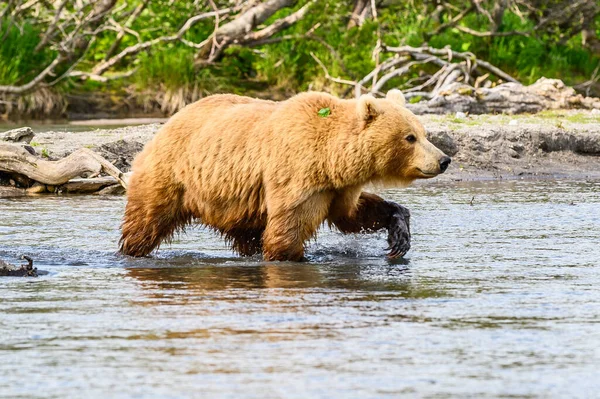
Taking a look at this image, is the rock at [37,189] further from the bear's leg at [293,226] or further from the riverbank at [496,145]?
the bear's leg at [293,226]

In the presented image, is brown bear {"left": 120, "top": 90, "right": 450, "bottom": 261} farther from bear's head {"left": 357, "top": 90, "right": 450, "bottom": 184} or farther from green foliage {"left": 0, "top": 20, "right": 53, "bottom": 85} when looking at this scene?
green foliage {"left": 0, "top": 20, "right": 53, "bottom": 85}

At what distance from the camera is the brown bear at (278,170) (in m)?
7.40

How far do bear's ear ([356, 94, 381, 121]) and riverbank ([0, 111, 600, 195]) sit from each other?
5.97 m

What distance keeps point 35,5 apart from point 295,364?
1830 cm

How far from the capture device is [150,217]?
8.00 metres

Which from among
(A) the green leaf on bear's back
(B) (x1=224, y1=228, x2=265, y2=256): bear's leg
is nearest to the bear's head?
(A) the green leaf on bear's back

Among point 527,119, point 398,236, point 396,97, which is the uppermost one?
point 396,97

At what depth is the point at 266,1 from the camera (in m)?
21.7

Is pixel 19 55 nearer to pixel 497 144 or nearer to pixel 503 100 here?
pixel 503 100

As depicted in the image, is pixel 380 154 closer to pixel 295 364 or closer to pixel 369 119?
pixel 369 119

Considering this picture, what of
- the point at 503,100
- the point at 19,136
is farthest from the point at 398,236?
the point at 503,100

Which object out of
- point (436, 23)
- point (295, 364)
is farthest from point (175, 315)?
point (436, 23)

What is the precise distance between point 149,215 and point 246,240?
0.67 meters

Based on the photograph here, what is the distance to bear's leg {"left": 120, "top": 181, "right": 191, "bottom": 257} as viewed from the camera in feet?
26.1
